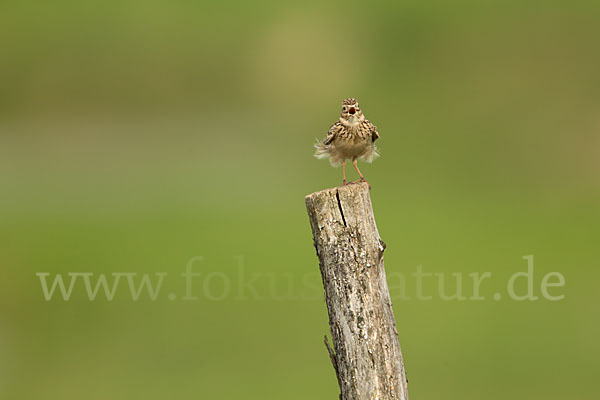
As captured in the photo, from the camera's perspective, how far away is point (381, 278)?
18.0 ft

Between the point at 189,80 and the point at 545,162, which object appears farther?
the point at 189,80

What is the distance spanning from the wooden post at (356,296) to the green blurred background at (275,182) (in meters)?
6.83

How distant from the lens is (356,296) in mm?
5355

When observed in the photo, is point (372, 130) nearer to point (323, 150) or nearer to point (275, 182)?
point (323, 150)

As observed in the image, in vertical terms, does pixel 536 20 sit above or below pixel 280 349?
above

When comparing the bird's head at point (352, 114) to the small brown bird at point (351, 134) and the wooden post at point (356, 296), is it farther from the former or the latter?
the wooden post at point (356, 296)

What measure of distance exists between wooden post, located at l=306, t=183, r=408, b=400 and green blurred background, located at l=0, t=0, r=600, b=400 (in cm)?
683

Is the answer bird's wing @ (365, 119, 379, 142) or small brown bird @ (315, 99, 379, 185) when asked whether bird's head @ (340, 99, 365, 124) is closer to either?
small brown bird @ (315, 99, 379, 185)

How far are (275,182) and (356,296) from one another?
20912 millimetres

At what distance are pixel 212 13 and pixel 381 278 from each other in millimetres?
30117

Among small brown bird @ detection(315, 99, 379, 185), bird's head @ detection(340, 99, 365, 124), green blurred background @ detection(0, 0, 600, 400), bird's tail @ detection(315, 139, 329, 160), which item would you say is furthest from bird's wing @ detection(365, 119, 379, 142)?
green blurred background @ detection(0, 0, 600, 400)

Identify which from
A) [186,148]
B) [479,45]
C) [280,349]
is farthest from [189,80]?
[280,349]

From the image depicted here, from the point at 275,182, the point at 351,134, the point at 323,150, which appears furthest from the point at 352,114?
the point at 275,182

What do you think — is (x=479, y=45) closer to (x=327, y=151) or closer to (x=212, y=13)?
(x=212, y=13)
